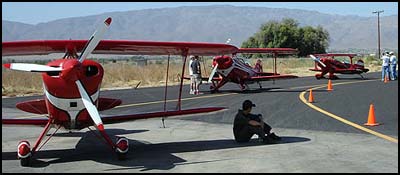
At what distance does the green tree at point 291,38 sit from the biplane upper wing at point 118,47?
84.7 m

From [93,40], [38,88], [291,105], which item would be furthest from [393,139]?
[38,88]

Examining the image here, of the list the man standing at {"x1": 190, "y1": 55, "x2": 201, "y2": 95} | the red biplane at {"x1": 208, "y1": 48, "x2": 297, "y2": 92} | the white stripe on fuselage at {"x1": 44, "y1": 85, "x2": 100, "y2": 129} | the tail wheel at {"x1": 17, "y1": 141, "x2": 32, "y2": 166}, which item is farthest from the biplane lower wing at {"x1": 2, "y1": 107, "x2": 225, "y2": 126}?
the red biplane at {"x1": 208, "y1": 48, "x2": 297, "y2": 92}

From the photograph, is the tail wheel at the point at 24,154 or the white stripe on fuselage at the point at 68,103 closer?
the tail wheel at the point at 24,154

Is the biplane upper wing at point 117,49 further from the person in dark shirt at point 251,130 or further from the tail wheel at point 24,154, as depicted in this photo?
the tail wheel at point 24,154

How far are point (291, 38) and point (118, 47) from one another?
3449 inches

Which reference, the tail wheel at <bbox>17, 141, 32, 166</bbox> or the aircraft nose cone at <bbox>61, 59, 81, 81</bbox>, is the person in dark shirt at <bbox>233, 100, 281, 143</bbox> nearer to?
the aircraft nose cone at <bbox>61, 59, 81, 81</bbox>

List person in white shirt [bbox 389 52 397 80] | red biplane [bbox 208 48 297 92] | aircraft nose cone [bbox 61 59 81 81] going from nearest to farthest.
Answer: aircraft nose cone [bbox 61 59 81 81] < red biplane [bbox 208 48 297 92] < person in white shirt [bbox 389 52 397 80]

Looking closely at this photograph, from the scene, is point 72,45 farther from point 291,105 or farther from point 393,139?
point 291,105

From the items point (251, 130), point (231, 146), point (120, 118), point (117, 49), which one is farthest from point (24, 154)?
point (251, 130)

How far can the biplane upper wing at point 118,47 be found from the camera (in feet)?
32.4

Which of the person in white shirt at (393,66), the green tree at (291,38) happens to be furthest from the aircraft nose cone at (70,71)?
the green tree at (291,38)

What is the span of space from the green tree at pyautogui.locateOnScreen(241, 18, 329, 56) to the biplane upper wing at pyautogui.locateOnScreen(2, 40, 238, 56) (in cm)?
8472

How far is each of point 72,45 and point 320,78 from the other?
27.2m

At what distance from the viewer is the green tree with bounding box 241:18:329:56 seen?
96312mm
